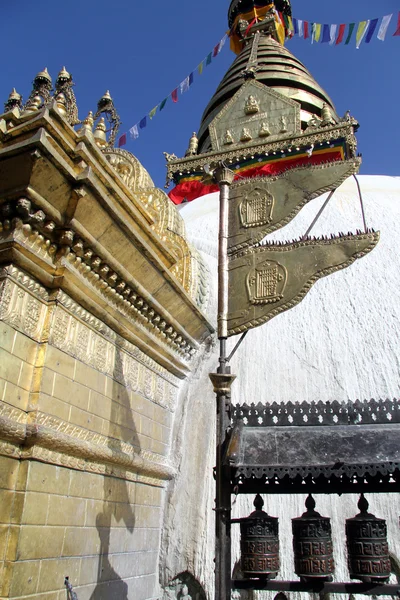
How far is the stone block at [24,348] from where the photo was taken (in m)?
3.44

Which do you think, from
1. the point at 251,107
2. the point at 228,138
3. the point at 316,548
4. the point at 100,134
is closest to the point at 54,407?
the point at 316,548

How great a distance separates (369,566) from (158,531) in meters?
2.93

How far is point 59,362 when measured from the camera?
381cm

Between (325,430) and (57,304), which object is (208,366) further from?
(325,430)

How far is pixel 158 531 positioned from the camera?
5.14m

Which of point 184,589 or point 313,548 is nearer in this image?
point 313,548

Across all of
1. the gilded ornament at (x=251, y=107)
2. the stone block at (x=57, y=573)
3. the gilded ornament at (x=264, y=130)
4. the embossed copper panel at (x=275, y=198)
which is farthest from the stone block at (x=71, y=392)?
the gilded ornament at (x=251, y=107)

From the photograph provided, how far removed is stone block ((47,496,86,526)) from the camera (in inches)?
136

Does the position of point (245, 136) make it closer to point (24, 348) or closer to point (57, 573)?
point (24, 348)

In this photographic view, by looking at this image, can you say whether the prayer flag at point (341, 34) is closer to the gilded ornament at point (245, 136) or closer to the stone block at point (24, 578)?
the gilded ornament at point (245, 136)

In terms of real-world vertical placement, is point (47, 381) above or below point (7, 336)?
below

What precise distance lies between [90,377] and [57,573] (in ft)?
4.85

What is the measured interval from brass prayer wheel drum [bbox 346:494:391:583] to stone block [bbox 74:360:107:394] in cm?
232

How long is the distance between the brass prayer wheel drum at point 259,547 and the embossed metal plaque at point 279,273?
1.21 meters
